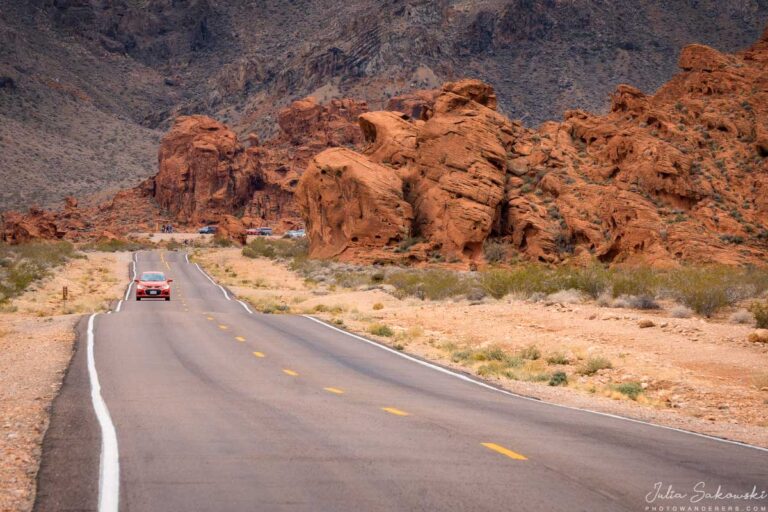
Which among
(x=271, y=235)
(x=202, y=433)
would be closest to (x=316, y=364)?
(x=202, y=433)

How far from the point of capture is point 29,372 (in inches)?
586

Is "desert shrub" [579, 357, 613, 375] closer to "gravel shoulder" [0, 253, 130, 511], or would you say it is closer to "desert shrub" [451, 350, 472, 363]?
"desert shrub" [451, 350, 472, 363]

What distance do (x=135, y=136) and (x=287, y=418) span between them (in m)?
152

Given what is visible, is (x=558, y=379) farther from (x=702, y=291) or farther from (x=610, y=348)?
(x=702, y=291)

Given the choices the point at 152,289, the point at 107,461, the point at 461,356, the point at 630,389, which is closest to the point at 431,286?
the point at 152,289

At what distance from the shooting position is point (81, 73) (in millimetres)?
178125

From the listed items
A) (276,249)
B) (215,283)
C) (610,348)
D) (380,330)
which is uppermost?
(276,249)

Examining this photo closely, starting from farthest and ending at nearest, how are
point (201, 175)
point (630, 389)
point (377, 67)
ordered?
1. point (377, 67)
2. point (201, 175)
3. point (630, 389)

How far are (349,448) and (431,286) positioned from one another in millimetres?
27877

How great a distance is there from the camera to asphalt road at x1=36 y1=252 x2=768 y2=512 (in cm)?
706

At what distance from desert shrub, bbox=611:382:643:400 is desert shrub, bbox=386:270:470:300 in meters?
19.3

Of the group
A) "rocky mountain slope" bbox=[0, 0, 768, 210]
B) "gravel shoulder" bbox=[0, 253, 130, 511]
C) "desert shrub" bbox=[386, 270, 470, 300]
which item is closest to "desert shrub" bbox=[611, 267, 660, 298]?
"desert shrub" bbox=[386, 270, 470, 300]

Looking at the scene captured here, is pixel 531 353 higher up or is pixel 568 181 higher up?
pixel 568 181

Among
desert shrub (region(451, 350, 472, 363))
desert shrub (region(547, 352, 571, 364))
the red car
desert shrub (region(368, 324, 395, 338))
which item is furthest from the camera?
the red car
